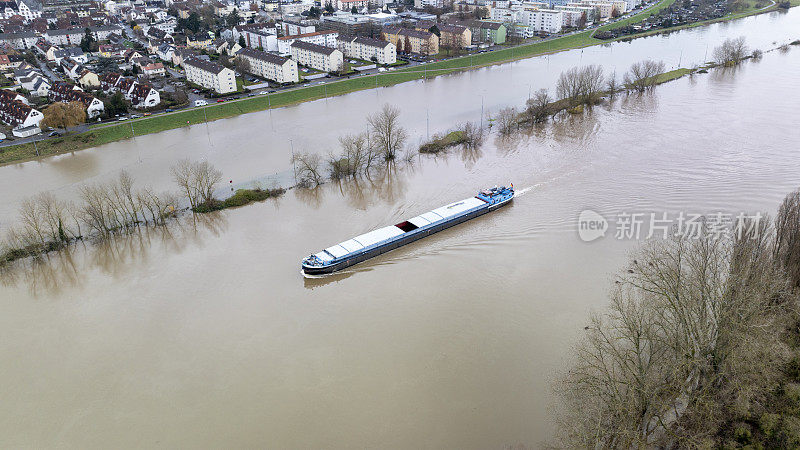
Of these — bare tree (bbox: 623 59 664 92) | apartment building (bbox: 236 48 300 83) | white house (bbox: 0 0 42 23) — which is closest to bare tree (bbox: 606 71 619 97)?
bare tree (bbox: 623 59 664 92)

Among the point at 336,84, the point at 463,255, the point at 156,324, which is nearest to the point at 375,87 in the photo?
the point at 336,84

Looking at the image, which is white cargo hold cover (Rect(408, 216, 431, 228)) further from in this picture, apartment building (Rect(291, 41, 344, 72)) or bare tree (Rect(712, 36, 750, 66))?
bare tree (Rect(712, 36, 750, 66))

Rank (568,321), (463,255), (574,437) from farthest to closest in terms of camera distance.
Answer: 1. (463,255)
2. (568,321)
3. (574,437)

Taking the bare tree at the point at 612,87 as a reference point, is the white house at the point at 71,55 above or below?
above

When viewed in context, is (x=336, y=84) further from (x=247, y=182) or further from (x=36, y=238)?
(x=36, y=238)

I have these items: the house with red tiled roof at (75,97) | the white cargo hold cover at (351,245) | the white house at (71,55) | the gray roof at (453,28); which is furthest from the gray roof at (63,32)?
the white cargo hold cover at (351,245)

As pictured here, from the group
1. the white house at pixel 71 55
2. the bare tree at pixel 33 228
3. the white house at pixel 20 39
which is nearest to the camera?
the bare tree at pixel 33 228

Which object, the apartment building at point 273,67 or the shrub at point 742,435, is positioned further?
the apartment building at point 273,67

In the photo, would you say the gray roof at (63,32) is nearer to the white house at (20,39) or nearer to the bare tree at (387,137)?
the white house at (20,39)
